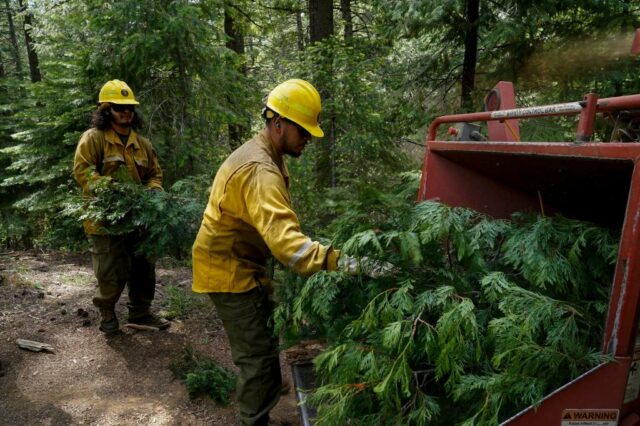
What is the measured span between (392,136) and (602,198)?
4392 mm

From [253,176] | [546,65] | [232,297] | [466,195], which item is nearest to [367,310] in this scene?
[253,176]

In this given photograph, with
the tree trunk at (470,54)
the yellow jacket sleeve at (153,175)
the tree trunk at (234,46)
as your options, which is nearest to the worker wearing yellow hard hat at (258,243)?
→ the yellow jacket sleeve at (153,175)

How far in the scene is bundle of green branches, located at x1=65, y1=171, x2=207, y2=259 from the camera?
14.4 ft

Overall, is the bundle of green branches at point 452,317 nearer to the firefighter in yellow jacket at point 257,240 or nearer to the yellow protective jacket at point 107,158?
the firefighter in yellow jacket at point 257,240

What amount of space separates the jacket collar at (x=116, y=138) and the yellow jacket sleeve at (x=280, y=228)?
2543mm

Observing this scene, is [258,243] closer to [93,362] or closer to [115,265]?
[115,265]

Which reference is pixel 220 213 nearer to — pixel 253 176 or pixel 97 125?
pixel 253 176

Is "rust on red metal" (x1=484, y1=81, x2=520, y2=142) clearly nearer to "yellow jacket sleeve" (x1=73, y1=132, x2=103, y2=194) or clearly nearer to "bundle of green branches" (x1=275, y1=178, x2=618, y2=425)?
"bundle of green branches" (x1=275, y1=178, x2=618, y2=425)

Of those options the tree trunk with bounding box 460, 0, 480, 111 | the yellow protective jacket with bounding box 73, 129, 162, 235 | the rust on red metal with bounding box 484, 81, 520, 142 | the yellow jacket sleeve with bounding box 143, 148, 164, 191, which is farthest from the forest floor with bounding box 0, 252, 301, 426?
the tree trunk with bounding box 460, 0, 480, 111

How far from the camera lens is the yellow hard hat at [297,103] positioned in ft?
9.30

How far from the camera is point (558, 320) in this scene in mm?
1992

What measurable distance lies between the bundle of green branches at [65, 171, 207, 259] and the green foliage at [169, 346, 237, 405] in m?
1.11

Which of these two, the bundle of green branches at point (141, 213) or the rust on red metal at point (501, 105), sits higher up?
the rust on red metal at point (501, 105)

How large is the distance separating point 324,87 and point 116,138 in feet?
10.1
